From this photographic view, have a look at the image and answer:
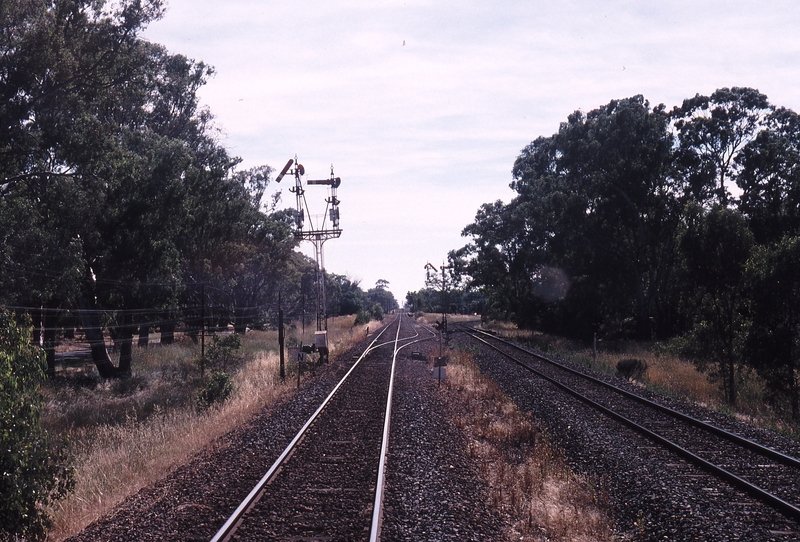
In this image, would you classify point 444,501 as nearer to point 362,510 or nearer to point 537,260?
point 362,510

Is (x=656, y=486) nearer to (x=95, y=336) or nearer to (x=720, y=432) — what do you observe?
(x=720, y=432)

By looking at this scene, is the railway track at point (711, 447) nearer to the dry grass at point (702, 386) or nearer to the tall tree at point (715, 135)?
the dry grass at point (702, 386)

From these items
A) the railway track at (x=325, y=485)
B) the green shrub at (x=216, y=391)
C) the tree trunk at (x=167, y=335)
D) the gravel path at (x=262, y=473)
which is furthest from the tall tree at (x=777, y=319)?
the tree trunk at (x=167, y=335)

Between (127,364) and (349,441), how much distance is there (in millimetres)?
23177

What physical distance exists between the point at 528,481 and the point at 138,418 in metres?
16.6

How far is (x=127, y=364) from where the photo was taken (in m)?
31.4

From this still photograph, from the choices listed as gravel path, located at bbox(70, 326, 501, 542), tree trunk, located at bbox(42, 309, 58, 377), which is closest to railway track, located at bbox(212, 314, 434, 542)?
Answer: gravel path, located at bbox(70, 326, 501, 542)

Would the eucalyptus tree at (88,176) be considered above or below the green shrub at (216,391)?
above

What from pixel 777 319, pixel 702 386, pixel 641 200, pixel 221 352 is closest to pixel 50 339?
pixel 221 352

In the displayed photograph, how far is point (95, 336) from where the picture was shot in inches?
1174

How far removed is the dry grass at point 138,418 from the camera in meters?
10.0

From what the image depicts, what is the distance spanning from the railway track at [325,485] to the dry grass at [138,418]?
2165 mm

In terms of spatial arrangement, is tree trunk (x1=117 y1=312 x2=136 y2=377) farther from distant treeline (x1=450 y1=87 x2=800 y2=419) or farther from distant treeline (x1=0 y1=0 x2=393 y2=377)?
distant treeline (x1=450 y1=87 x2=800 y2=419)

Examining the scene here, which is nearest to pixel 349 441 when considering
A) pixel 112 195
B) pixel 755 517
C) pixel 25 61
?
pixel 755 517
